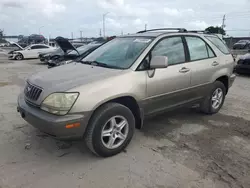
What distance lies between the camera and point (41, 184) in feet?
8.93

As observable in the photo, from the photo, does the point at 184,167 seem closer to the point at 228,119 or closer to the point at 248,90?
the point at 228,119

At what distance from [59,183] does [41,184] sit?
0.66ft

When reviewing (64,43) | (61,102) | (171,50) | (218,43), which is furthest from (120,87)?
(64,43)

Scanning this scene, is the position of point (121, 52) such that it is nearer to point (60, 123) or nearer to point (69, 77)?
point (69, 77)

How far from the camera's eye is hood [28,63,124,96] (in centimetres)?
301

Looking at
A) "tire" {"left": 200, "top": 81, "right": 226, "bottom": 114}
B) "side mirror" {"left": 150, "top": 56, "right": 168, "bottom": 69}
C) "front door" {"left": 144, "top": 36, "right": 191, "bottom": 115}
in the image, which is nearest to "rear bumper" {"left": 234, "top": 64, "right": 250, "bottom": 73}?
"tire" {"left": 200, "top": 81, "right": 226, "bottom": 114}

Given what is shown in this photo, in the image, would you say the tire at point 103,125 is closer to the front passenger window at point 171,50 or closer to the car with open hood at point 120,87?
the car with open hood at point 120,87

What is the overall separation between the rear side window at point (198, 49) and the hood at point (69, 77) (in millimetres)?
1702

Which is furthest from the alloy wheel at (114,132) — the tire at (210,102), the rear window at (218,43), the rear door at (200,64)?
the rear window at (218,43)

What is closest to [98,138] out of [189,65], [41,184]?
[41,184]

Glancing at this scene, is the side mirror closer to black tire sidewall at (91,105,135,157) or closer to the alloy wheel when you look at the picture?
black tire sidewall at (91,105,135,157)

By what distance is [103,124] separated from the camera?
3.09 metres

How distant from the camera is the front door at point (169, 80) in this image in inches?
142

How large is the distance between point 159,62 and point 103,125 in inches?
47.4
